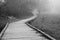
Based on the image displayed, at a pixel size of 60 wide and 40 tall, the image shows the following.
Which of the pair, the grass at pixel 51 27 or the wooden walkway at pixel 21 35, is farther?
the grass at pixel 51 27

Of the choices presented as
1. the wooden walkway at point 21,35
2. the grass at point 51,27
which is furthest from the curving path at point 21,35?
the grass at point 51,27

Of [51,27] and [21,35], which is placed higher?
[21,35]

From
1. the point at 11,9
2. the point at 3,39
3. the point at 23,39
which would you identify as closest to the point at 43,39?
the point at 23,39

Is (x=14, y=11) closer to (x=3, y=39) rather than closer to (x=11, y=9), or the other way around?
(x=11, y=9)

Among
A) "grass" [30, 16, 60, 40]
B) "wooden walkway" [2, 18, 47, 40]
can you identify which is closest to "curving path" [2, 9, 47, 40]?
"wooden walkway" [2, 18, 47, 40]

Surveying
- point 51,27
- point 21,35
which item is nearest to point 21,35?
point 21,35

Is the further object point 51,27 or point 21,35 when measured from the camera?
point 51,27

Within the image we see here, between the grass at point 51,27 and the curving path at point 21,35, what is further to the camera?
the grass at point 51,27

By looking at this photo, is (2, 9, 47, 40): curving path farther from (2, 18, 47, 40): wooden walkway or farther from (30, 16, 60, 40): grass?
(30, 16, 60, 40): grass

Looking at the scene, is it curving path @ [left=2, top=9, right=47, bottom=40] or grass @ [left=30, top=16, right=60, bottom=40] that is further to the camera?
grass @ [left=30, top=16, right=60, bottom=40]

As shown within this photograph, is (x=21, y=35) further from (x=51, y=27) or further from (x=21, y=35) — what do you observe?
(x=51, y=27)

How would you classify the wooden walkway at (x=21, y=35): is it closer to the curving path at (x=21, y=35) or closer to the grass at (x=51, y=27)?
the curving path at (x=21, y=35)

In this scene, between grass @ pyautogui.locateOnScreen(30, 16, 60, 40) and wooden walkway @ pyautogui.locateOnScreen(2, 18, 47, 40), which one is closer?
wooden walkway @ pyautogui.locateOnScreen(2, 18, 47, 40)

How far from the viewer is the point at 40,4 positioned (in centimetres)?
10112
